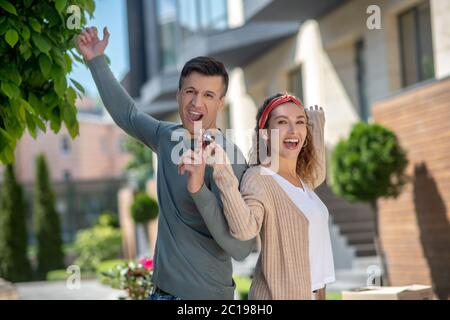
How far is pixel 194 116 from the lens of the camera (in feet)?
9.11

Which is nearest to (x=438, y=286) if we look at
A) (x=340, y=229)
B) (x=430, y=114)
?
(x=430, y=114)

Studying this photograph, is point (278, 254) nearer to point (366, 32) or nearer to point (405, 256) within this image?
point (405, 256)

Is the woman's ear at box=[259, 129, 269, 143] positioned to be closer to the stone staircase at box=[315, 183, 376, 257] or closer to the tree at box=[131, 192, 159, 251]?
the stone staircase at box=[315, 183, 376, 257]

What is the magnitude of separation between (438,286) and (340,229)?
352cm

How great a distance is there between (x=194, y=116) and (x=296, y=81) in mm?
13390

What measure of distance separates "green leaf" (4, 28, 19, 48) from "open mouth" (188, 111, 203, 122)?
103 cm

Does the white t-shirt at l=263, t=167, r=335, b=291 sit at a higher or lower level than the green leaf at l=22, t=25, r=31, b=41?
lower

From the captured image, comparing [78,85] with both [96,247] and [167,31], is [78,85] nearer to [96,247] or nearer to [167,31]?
[167,31]

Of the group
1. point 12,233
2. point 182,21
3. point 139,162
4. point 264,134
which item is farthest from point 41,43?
point 139,162

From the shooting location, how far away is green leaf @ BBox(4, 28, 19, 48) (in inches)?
131

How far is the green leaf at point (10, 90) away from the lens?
340 centimetres

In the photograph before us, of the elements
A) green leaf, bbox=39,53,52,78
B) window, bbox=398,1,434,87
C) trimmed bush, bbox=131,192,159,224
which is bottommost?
green leaf, bbox=39,53,52,78

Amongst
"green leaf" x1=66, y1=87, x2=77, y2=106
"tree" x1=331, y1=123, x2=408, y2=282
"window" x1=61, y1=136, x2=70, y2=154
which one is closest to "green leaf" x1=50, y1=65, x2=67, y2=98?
"green leaf" x1=66, y1=87, x2=77, y2=106
